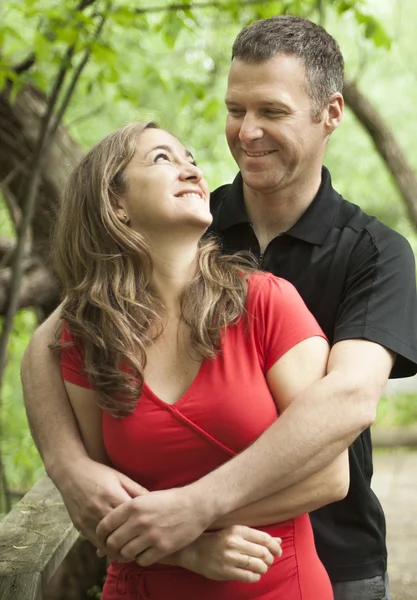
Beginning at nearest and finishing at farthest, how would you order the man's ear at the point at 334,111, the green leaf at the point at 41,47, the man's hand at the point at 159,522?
the man's hand at the point at 159,522
the man's ear at the point at 334,111
the green leaf at the point at 41,47

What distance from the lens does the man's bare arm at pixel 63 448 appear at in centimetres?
170

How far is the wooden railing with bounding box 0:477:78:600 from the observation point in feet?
6.16

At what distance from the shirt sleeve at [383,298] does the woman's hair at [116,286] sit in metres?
0.25

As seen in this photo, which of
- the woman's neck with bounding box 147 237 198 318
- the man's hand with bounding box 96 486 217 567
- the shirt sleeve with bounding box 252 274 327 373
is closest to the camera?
the man's hand with bounding box 96 486 217 567

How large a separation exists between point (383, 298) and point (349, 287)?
0.38 ft

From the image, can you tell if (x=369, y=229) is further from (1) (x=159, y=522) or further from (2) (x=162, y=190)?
(1) (x=159, y=522)

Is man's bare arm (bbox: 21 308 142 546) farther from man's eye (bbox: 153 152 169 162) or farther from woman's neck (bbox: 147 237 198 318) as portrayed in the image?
man's eye (bbox: 153 152 169 162)

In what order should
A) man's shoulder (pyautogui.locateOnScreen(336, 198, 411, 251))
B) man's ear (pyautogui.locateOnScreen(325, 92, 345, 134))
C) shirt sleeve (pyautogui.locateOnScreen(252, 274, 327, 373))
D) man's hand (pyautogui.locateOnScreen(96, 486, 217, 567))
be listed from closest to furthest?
1. man's hand (pyautogui.locateOnScreen(96, 486, 217, 567))
2. shirt sleeve (pyautogui.locateOnScreen(252, 274, 327, 373))
3. man's shoulder (pyautogui.locateOnScreen(336, 198, 411, 251))
4. man's ear (pyautogui.locateOnScreen(325, 92, 345, 134))

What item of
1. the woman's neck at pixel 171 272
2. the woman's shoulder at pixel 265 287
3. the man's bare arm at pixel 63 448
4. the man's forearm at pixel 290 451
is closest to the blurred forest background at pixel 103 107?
the woman's neck at pixel 171 272

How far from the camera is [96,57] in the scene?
3.39m

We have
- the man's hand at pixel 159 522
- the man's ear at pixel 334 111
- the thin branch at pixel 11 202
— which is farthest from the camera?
the thin branch at pixel 11 202

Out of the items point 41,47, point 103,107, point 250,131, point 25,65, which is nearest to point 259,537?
point 250,131

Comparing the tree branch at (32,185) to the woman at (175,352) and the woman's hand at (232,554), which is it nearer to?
the woman at (175,352)

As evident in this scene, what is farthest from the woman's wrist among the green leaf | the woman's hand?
the green leaf
